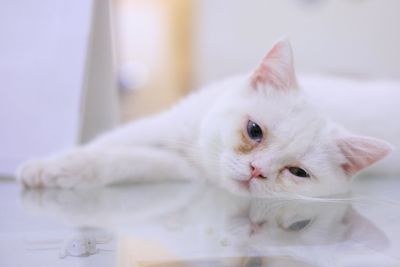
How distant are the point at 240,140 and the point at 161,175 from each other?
28cm

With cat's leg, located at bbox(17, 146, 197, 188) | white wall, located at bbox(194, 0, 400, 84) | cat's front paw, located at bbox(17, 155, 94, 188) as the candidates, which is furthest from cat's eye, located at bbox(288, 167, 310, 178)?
white wall, located at bbox(194, 0, 400, 84)

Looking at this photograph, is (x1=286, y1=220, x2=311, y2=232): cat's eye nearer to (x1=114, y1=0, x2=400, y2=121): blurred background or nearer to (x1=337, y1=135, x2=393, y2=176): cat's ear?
(x1=337, y1=135, x2=393, y2=176): cat's ear

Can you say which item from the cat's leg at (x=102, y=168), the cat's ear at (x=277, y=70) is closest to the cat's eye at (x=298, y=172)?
the cat's ear at (x=277, y=70)

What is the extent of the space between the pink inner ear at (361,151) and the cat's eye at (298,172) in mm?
98

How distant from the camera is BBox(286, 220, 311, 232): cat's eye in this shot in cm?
90

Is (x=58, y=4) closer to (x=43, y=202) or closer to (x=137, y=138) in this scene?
(x=137, y=138)

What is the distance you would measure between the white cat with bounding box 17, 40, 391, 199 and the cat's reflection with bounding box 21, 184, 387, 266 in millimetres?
45

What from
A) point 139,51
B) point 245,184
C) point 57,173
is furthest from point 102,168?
point 139,51

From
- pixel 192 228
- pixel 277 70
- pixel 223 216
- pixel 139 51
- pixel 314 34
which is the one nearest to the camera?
pixel 192 228

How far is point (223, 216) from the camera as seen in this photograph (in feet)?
3.34

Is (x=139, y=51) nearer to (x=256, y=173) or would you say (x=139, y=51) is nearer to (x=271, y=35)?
(x=271, y=35)

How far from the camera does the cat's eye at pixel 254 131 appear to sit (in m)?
1.15

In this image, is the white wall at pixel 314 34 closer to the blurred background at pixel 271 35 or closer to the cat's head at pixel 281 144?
the blurred background at pixel 271 35

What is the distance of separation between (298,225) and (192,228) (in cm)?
18
